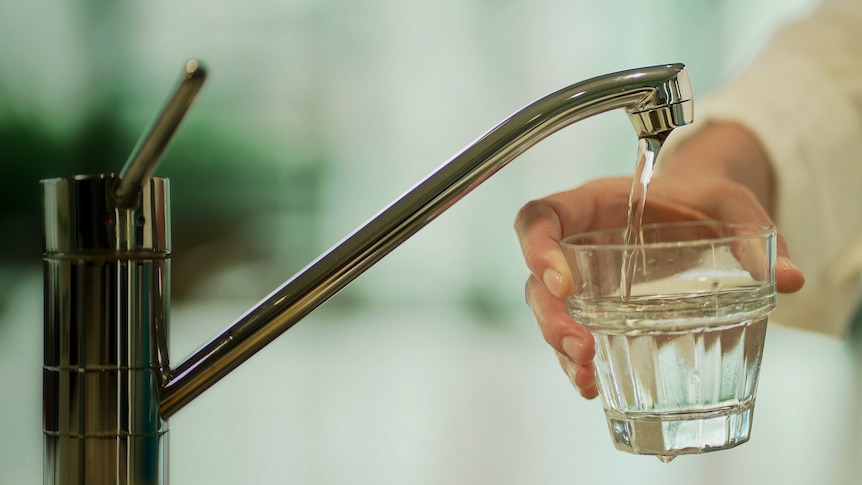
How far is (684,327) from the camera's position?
0.43m

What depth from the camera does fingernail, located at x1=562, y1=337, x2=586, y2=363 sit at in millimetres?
447

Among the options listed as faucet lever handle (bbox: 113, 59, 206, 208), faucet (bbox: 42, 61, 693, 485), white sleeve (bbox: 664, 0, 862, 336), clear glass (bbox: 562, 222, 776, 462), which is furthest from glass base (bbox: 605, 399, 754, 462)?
white sleeve (bbox: 664, 0, 862, 336)

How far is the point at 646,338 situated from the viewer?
44cm

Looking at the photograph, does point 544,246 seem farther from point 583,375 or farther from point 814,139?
point 814,139

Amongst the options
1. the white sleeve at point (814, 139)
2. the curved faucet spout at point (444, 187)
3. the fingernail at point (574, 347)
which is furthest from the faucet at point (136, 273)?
the white sleeve at point (814, 139)

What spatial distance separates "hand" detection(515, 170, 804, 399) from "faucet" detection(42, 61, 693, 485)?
10 cm

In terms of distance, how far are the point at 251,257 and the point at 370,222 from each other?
183 centimetres

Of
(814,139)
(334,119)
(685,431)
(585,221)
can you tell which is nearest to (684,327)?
(685,431)

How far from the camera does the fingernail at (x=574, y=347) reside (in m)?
0.45

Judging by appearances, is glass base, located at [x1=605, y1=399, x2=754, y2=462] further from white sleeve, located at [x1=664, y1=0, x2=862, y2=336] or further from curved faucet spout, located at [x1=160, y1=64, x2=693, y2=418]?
white sleeve, located at [x1=664, y1=0, x2=862, y2=336]

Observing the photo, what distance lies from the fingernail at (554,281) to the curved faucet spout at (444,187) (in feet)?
0.28

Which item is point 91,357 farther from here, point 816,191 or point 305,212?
point 305,212

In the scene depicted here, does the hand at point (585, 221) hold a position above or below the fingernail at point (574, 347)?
above

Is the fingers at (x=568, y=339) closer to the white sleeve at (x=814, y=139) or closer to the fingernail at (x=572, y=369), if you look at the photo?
the fingernail at (x=572, y=369)
